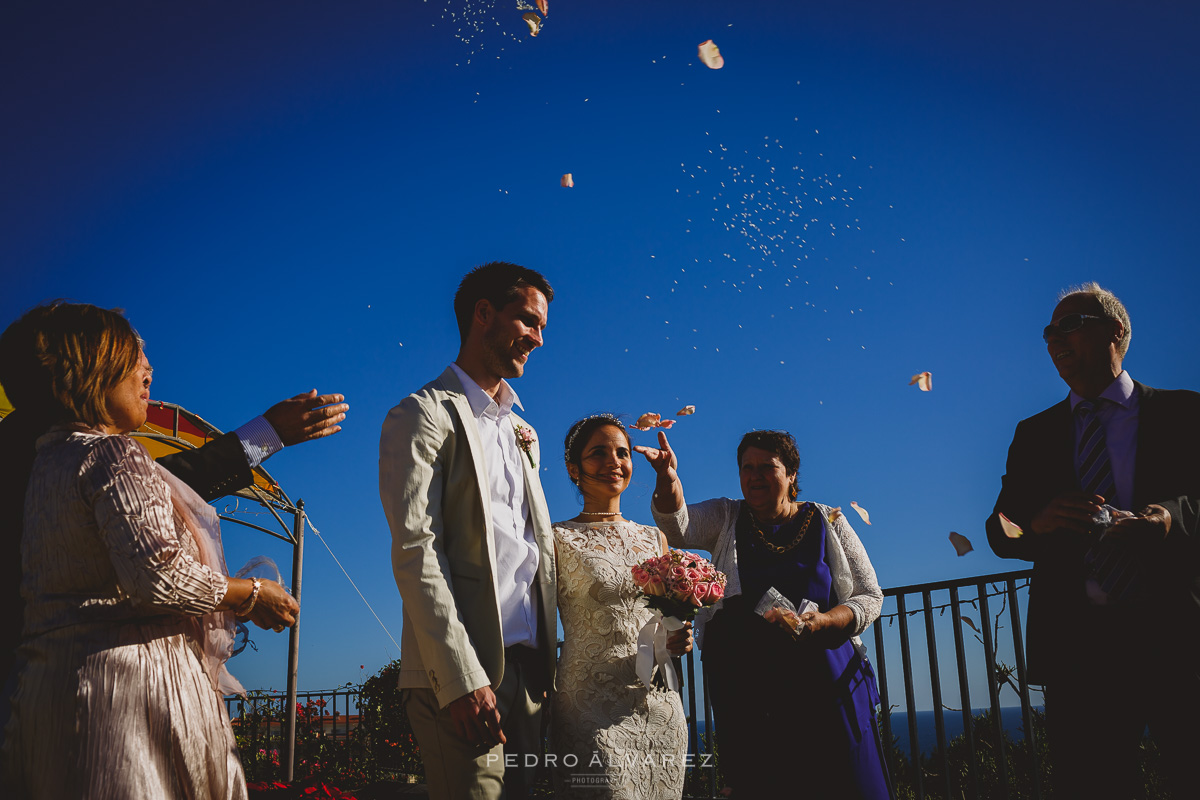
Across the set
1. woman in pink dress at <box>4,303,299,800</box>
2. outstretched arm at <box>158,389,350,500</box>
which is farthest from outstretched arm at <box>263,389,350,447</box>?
woman in pink dress at <box>4,303,299,800</box>

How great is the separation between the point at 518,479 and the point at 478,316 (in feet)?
2.29

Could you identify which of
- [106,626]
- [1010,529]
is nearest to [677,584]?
[1010,529]

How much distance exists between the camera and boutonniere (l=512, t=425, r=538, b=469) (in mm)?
2969

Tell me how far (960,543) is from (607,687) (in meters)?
2.00

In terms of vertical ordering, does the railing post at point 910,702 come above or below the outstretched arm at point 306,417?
below

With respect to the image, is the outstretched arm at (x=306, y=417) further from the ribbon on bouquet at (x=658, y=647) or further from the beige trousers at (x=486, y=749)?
the ribbon on bouquet at (x=658, y=647)

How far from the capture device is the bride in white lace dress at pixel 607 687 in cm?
265

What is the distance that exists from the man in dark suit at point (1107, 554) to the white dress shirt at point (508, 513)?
6.41ft

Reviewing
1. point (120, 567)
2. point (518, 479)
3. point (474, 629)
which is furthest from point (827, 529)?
point (120, 567)

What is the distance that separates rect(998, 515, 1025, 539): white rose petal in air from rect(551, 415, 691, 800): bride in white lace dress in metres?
→ 1.41

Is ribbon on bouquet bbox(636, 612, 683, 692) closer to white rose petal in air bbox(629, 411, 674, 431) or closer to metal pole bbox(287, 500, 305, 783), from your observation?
white rose petal in air bbox(629, 411, 674, 431)

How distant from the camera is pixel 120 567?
1805mm

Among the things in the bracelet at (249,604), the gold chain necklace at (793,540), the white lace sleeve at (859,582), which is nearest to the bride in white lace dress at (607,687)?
the gold chain necklace at (793,540)

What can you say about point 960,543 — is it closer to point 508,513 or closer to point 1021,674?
point 1021,674
